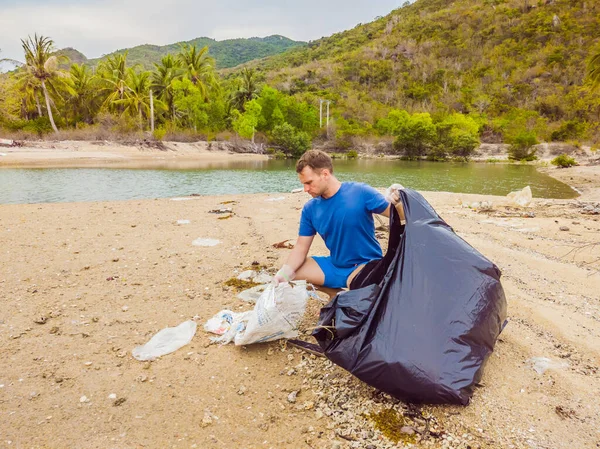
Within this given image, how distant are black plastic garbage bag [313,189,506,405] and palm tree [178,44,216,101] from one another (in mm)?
42919

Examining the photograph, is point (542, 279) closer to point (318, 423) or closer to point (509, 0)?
point (318, 423)

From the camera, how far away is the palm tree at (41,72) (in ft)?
101

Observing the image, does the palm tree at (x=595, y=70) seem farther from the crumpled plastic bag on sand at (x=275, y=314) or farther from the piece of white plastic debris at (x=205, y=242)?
the crumpled plastic bag on sand at (x=275, y=314)

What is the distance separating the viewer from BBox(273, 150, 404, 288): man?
2420 millimetres

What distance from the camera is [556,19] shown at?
69.0m

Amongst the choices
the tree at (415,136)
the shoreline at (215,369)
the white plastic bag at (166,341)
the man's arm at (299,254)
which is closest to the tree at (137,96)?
the tree at (415,136)

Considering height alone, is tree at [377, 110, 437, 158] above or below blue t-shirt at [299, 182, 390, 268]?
above

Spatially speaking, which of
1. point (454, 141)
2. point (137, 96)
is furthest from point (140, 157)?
point (454, 141)

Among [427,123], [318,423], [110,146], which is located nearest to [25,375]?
[318,423]

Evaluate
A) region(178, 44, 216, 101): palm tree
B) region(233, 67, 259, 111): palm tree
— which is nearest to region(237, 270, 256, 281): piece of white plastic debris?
region(178, 44, 216, 101): palm tree

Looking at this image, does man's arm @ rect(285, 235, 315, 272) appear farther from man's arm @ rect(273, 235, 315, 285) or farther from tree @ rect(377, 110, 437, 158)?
tree @ rect(377, 110, 437, 158)

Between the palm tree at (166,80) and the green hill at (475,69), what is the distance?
2108 cm

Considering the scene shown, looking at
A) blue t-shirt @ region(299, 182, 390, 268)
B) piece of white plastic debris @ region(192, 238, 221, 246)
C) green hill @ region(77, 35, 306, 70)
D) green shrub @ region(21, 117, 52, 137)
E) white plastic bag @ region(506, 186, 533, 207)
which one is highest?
green hill @ region(77, 35, 306, 70)

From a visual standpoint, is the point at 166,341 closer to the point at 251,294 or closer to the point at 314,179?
the point at 251,294
